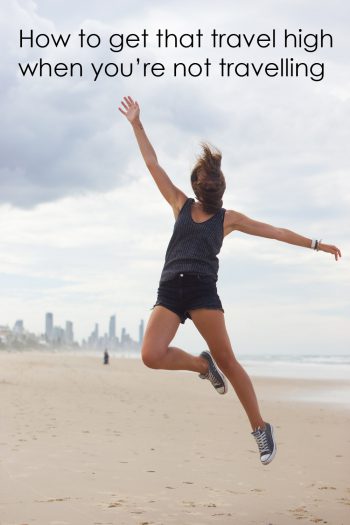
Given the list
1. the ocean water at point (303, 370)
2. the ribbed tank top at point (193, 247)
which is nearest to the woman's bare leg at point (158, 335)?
the ribbed tank top at point (193, 247)

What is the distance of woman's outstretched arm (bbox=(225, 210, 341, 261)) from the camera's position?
5.98 meters

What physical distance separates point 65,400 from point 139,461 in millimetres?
10231

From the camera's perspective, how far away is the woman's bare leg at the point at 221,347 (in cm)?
572

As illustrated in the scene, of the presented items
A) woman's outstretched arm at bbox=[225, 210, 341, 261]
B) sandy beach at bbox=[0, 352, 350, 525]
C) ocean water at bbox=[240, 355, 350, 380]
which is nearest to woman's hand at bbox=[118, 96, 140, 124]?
woman's outstretched arm at bbox=[225, 210, 341, 261]

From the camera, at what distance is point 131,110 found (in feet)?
20.5

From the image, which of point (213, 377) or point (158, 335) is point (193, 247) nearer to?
point (158, 335)

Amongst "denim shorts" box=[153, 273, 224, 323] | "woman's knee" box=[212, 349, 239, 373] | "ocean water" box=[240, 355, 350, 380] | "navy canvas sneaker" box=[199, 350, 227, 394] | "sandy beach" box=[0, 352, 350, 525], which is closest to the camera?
"denim shorts" box=[153, 273, 224, 323]

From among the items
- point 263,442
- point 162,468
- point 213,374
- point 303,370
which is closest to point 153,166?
point 213,374

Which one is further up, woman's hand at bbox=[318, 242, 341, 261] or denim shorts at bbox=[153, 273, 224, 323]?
woman's hand at bbox=[318, 242, 341, 261]

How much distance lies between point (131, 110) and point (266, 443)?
3180 mm

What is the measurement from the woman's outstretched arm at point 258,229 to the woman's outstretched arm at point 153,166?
0.45m

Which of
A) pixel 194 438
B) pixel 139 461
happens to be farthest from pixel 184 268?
pixel 194 438

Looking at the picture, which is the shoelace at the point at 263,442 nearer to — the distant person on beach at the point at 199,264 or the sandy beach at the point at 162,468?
the distant person on beach at the point at 199,264

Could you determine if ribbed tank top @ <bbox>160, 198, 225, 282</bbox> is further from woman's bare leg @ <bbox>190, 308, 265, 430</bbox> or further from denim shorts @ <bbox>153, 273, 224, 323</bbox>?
woman's bare leg @ <bbox>190, 308, 265, 430</bbox>
